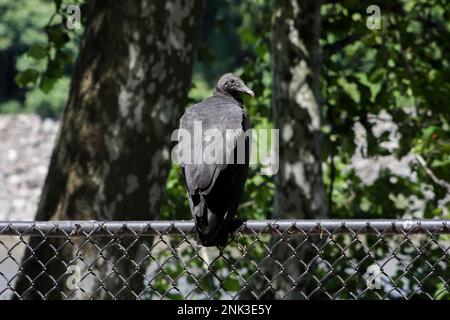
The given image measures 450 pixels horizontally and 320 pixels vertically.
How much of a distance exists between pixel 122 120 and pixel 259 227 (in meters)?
1.98

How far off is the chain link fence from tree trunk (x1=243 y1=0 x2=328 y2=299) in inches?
11.2

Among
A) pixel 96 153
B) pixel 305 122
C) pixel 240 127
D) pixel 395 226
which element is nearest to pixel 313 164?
pixel 305 122

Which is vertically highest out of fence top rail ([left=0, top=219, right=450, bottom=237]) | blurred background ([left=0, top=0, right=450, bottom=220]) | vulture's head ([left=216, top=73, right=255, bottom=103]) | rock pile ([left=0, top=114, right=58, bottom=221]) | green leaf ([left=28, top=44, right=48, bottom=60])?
vulture's head ([left=216, top=73, right=255, bottom=103])

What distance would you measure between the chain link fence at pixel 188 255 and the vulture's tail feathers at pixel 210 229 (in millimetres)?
50

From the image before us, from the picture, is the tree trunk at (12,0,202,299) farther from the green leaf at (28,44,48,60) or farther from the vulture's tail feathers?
the green leaf at (28,44,48,60)

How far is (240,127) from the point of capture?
13.1ft

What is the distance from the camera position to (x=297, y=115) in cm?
658

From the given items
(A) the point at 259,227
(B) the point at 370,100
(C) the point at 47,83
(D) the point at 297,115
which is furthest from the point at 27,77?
(A) the point at 259,227

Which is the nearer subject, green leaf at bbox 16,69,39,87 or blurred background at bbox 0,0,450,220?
green leaf at bbox 16,69,39,87

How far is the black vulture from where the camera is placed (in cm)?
365

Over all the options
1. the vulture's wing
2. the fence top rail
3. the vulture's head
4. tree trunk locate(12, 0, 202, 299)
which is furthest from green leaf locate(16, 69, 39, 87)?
the fence top rail

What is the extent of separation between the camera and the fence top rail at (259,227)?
320 cm

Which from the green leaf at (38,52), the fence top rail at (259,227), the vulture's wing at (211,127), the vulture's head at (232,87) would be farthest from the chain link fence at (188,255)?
the green leaf at (38,52)
